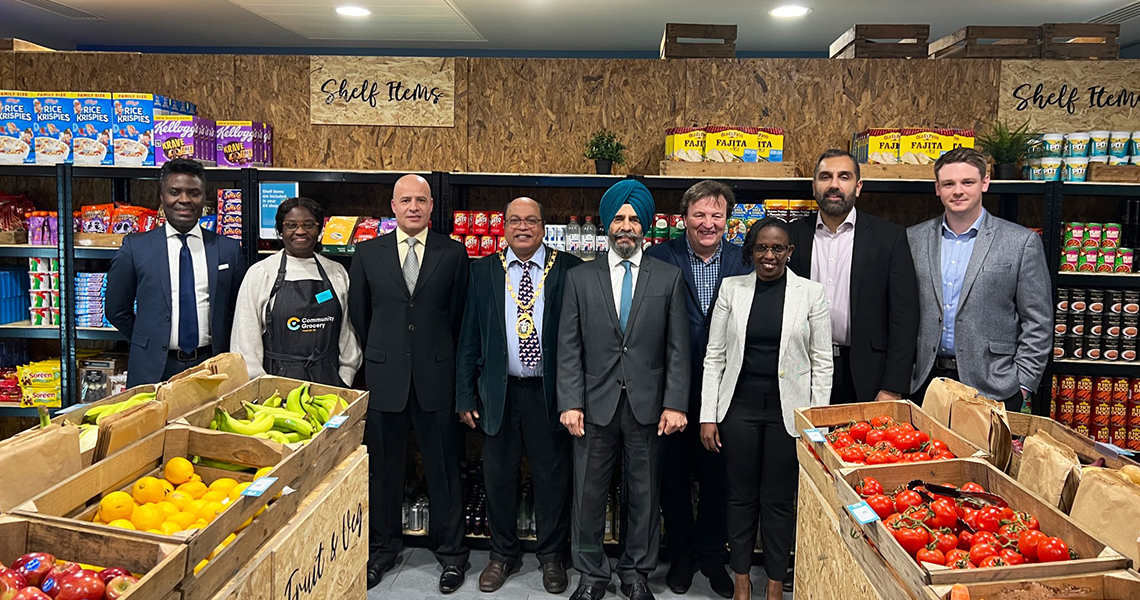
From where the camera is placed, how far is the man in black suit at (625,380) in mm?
3604

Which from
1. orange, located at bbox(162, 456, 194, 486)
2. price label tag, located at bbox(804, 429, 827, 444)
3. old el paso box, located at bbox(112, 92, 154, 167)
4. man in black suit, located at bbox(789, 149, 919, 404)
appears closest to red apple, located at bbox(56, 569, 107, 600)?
orange, located at bbox(162, 456, 194, 486)

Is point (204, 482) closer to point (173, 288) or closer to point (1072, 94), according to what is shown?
point (173, 288)

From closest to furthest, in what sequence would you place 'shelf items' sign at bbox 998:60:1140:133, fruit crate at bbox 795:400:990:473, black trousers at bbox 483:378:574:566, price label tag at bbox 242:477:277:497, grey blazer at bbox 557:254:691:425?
price label tag at bbox 242:477:277:497
fruit crate at bbox 795:400:990:473
grey blazer at bbox 557:254:691:425
black trousers at bbox 483:378:574:566
'shelf items' sign at bbox 998:60:1140:133

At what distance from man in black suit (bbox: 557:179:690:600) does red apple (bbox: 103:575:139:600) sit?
2.14 metres

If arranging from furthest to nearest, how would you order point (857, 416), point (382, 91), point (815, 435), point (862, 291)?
1. point (382, 91)
2. point (862, 291)
3. point (857, 416)
4. point (815, 435)

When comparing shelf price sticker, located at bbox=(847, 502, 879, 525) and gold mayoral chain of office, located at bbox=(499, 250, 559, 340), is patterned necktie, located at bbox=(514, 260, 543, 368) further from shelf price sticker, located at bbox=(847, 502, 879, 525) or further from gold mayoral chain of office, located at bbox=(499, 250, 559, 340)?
shelf price sticker, located at bbox=(847, 502, 879, 525)

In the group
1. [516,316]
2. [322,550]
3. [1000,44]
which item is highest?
[1000,44]

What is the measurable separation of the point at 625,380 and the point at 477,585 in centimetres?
139

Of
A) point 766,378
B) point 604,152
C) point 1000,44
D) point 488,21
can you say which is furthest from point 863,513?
point 488,21

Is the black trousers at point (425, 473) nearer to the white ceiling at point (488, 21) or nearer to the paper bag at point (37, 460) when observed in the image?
the paper bag at point (37, 460)

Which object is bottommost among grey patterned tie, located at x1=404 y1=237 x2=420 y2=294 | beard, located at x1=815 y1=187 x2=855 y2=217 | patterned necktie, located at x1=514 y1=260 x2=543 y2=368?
patterned necktie, located at x1=514 y1=260 x2=543 y2=368

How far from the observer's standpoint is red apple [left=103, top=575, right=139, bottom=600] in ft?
5.43

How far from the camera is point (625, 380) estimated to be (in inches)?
141

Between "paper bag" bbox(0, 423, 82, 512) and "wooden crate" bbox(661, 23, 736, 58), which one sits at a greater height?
"wooden crate" bbox(661, 23, 736, 58)
